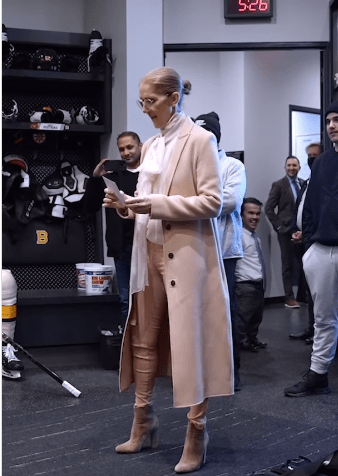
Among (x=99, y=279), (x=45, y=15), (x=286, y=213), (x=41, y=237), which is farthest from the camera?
(x=286, y=213)

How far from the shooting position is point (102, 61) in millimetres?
4938

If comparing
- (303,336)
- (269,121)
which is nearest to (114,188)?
(303,336)

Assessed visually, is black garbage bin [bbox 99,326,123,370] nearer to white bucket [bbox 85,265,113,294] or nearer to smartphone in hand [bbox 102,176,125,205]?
white bucket [bbox 85,265,113,294]

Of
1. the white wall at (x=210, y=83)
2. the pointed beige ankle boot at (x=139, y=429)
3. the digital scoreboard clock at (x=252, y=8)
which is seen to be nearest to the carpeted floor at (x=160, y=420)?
the pointed beige ankle boot at (x=139, y=429)

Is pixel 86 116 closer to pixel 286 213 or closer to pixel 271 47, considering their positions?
pixel 271 47

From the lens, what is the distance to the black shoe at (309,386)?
11.7 ft

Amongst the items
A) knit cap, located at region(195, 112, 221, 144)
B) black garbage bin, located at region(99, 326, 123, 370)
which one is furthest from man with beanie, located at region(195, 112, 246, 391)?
black garbage bin, located at region(99, 326, 123, 370)

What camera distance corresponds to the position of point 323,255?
11.1 ft

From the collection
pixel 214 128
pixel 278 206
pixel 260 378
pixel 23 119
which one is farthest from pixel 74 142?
pixel 278 206

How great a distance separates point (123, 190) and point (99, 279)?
906 millimetres

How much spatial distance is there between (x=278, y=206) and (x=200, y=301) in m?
4.94

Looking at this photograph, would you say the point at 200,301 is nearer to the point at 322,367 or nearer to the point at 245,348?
the point at 322,367

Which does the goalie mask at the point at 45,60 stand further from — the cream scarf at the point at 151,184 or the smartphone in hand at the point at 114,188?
the smartphone in hand at the point at 114,188

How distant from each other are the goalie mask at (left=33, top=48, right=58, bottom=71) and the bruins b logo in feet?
3.88
